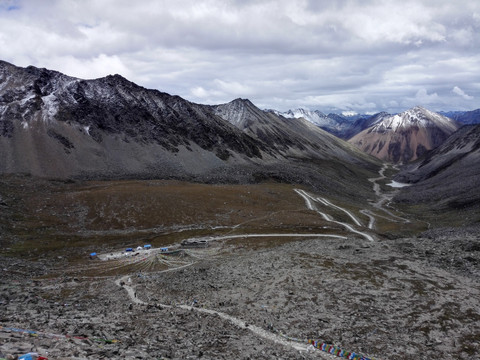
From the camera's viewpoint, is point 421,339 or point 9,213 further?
point 9,213

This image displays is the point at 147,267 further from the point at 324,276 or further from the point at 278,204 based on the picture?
the point at 278,204

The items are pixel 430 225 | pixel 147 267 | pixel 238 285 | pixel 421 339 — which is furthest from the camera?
pixel 430 225

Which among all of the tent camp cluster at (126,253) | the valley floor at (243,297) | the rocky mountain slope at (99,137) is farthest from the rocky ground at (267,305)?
the rocky mountain slope at (99,137)

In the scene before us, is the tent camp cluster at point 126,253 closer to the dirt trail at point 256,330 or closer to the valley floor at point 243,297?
the valley floor at point 243,297

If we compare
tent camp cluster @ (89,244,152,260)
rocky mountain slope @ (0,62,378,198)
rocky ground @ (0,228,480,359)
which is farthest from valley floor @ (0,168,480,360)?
rocky mountain slope @ (0,62,378,198)

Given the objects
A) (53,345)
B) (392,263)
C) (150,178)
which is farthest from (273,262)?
(150,178)
